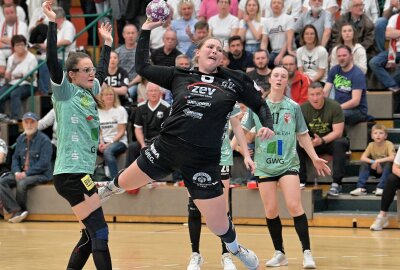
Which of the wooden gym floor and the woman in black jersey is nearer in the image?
the woman in black jersey

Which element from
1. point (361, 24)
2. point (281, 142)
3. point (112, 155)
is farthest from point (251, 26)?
point (281, 142)

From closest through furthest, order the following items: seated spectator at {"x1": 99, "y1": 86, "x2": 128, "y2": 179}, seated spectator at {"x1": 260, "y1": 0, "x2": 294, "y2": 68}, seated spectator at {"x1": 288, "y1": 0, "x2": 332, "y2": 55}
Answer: seated spectator at {"x1": 99, "y1": 86, "x2": 128, "y2": 179}
seated spectator at {"x1": 288, "y1": 0, "x2": 332, "y2": 55}
seated spectator at {"x1": 260, "y1": 0, "x2": 294, "y2": 68}

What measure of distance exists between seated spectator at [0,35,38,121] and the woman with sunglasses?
9.37 meters

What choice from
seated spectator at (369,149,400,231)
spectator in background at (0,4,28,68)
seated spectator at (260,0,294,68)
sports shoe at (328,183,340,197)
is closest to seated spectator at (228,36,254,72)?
seated spectator at (260,0,294,68)

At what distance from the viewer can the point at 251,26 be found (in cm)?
1642

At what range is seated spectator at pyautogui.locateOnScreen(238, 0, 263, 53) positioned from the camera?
1641 cm

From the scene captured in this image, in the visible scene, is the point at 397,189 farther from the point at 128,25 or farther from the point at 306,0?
the point at 128,25

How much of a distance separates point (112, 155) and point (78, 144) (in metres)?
7.36

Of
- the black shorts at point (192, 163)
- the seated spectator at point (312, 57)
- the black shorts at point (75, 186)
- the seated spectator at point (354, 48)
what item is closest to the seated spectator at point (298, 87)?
the seated spectator at point (312, 57)

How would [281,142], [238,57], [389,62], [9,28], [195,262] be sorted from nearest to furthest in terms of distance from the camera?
[195,262] < [281,142] < [389,62] < [238,57] < [9,28]

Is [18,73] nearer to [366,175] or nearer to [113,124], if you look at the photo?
[113,124]

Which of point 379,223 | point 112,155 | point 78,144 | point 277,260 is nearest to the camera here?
point 78,144

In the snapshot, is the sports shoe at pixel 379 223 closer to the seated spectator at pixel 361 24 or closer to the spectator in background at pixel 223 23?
the seated spectator at pixel 361 24

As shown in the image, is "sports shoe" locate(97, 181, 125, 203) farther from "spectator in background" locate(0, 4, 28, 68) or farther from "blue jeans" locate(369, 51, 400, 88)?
"spectator in background" locate(0, 4, 28, 68)
